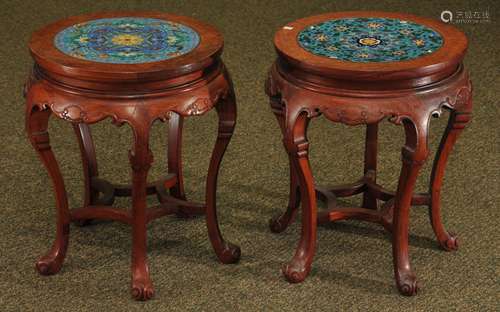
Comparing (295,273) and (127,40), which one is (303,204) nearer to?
(295,273)

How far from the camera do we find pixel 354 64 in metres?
2.37

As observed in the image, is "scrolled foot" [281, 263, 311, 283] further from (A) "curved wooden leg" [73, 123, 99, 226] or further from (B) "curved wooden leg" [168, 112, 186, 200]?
(A) "curved wooden leg" [73, 123, 99, 226]

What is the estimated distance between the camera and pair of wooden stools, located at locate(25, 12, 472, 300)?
2357 mm

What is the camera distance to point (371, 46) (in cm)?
249

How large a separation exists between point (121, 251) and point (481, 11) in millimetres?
2693

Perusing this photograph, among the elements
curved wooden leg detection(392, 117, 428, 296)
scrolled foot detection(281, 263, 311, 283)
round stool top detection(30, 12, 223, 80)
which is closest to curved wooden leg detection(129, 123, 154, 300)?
round stool top detection(30, 12, 223, 80)

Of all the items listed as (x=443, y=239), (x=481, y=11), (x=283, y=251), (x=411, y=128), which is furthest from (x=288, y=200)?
(x=481, y=11)

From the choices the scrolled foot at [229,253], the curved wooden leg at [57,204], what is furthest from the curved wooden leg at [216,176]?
the curved wooden leg at [57,204]

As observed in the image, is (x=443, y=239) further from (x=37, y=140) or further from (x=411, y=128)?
(x=37, y=140)

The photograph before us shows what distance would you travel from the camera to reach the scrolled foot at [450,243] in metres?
2.78

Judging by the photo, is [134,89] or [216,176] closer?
[134,89]

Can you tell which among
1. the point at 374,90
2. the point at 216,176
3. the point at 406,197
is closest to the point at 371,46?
the point at 374,90

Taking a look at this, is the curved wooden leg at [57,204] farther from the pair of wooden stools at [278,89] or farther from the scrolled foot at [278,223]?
the scrolled foot at [278,223]

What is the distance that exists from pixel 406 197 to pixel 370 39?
411 mm
